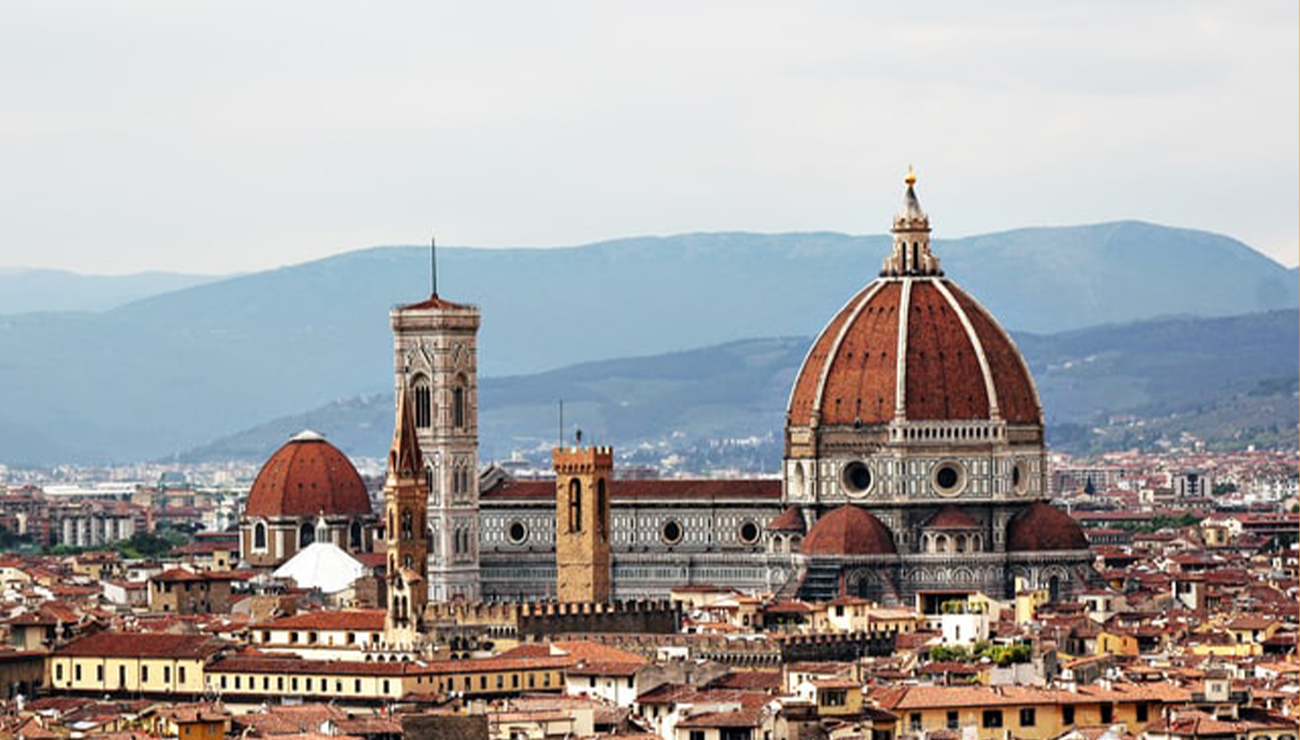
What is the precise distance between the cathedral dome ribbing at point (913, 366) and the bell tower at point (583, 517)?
632 cm

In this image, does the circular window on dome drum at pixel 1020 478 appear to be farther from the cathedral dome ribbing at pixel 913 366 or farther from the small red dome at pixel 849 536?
the small red dome at pixel 849 536

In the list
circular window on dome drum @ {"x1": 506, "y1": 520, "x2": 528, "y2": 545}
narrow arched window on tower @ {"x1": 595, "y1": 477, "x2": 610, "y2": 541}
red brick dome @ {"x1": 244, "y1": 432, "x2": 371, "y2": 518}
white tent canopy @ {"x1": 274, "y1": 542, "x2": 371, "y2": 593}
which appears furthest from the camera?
red brick dome @ {"x1": 244, "y1": 432, "x2": 371, "y2": 518}

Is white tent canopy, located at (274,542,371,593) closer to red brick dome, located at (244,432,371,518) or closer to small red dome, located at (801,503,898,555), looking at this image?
small red dome, located at (801,503,898,555)

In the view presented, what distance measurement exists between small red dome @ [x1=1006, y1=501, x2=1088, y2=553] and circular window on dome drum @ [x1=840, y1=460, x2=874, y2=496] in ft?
13.9

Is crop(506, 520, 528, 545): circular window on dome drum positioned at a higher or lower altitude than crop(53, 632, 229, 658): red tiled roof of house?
higher

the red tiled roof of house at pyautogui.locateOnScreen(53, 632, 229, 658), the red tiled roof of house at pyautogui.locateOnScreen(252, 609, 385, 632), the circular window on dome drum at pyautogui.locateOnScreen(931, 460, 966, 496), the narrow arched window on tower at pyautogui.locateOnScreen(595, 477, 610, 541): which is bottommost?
the red tiled roof of house at pyautogui.locateOnScreen(53, 632, 229, 658)

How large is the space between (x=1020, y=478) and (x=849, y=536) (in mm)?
6462

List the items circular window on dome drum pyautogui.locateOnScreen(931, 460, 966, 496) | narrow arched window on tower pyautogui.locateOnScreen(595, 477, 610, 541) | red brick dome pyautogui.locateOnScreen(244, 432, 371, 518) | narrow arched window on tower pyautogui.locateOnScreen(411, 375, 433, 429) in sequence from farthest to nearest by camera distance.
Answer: red brick dome pyautogui.locateOnScreen(244, 432, 371, 518)
narrow arched window on tower pyautogui.locateOnScreen(411, 375, 433, 429)
circular window on dome drum pyautogui.locateOnScreen(931, 460, 966, 496)
narrow arched window on tower pyautogui.locateOnScreen(595, 477, 610, 541)

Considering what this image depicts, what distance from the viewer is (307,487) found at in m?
132

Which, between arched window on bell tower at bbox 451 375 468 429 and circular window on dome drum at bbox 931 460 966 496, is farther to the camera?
arched window on bell tower at bbox 451 375 468 429

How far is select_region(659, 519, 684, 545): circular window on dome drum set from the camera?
121 m

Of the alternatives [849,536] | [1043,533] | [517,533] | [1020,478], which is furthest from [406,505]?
[1020,478]

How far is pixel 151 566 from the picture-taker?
134125 mm

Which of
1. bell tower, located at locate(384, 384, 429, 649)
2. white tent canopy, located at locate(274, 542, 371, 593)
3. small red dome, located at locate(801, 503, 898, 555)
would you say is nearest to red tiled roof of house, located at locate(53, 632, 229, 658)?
bell tower, located at locate(384, 384, 429, 649)
